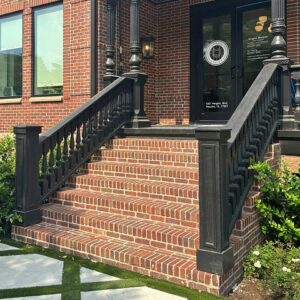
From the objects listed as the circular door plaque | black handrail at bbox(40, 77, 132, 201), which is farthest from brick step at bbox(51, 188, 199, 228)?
the circular door plaque

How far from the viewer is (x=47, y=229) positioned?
5.04m

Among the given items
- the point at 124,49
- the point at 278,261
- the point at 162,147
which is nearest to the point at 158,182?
the point at 162,147

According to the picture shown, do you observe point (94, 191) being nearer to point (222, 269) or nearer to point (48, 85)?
point (222, 269)

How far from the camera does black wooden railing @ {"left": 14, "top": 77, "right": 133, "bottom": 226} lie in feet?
17.2

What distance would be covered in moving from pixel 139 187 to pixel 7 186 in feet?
6.39

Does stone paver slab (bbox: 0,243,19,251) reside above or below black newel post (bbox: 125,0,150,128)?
below

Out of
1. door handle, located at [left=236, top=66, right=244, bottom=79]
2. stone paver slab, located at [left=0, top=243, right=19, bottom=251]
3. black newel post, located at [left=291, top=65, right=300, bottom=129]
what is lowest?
stone paver slab, located at [left=0, top=243, right=19, bottom=251]

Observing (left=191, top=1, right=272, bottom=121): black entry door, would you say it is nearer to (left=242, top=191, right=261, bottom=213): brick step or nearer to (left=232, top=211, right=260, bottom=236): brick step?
(left=242, top=191, right=261, bottom=213): brick step

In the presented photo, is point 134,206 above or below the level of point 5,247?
above

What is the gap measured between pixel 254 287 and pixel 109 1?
19.7ft

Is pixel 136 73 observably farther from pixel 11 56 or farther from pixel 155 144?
pixel 11 56

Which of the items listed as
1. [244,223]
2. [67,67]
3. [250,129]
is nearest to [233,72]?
[67,67]

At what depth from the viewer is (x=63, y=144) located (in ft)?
20.8

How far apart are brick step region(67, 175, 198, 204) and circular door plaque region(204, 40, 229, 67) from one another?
13.0 feet
